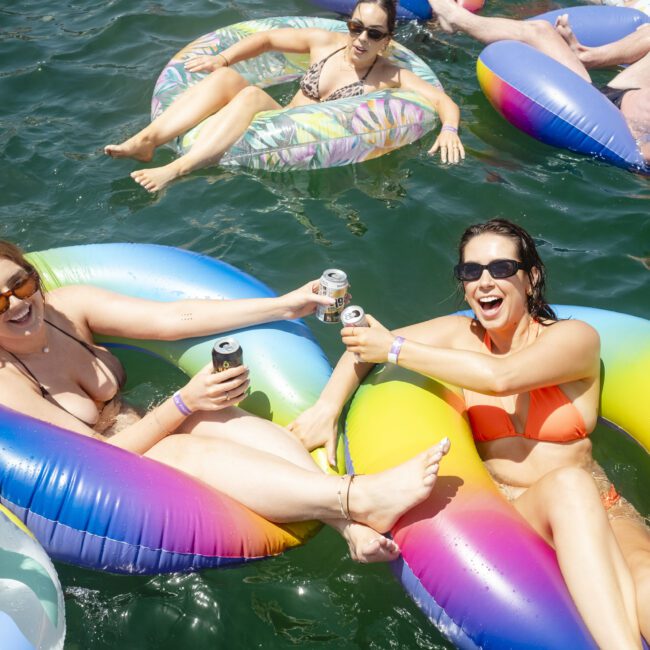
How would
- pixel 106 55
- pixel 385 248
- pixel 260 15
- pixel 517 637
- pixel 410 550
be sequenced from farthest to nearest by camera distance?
pixel 260 15, pixel 106 55, pixel 385 248, pixel 410 550, pixel 517 637

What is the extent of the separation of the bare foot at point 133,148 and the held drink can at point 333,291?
2.57 m

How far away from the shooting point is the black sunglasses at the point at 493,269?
3539 mm

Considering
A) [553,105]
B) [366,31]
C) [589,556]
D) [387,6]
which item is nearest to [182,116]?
[366,31]

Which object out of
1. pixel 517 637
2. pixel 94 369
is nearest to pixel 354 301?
pixel 94 369

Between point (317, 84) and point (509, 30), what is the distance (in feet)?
6.76

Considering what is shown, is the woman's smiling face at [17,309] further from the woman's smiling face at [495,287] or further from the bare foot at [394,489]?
the woman's smiling face at [495,287]

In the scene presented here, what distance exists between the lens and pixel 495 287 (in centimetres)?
357

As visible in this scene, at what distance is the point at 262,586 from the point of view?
3574 mm

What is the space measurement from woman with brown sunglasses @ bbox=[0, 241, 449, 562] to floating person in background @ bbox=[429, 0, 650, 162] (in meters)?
3.62

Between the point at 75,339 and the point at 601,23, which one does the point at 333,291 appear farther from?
the point at 601,23

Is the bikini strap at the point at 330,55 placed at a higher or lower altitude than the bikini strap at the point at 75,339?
higher

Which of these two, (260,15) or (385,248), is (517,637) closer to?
(385,248)

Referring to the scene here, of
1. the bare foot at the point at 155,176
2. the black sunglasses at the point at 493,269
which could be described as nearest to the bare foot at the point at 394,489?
the black sunglasses at the point at 493,269

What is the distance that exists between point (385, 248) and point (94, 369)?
7.68 feet
